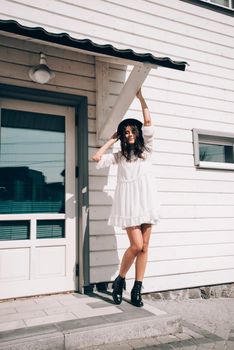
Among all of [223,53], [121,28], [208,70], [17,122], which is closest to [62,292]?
[17,122]

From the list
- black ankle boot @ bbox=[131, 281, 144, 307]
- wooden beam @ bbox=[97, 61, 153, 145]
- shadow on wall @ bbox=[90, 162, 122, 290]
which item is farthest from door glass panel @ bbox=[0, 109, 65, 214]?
black ankle boot @ bbox=[131, 281, 144, 307]

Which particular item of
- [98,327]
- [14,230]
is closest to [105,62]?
[14,230]

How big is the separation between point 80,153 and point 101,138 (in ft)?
1.12

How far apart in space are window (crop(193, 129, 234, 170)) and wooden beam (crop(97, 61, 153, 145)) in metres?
1.57

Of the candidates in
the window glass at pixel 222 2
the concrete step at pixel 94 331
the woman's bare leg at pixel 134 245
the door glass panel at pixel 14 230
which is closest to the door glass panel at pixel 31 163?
the door glass panel at pixel 14 230

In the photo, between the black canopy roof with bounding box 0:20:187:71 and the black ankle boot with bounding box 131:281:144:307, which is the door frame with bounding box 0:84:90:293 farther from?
the black canopy roof with bounding box 0:20:187:71

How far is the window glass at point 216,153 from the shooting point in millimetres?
5331

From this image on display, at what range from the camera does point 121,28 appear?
4.84 m

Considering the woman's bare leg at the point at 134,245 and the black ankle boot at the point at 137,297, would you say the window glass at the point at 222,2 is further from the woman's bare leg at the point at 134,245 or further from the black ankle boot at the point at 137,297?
the black ankle boot at the point at 137,297

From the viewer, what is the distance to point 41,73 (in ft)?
12.8

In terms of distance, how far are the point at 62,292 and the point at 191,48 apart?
425 cm

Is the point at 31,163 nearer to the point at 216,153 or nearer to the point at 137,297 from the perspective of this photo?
the point at 137,297

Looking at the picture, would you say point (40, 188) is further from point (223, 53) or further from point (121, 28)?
point (223, 53)

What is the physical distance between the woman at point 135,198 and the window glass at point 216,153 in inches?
79.4
